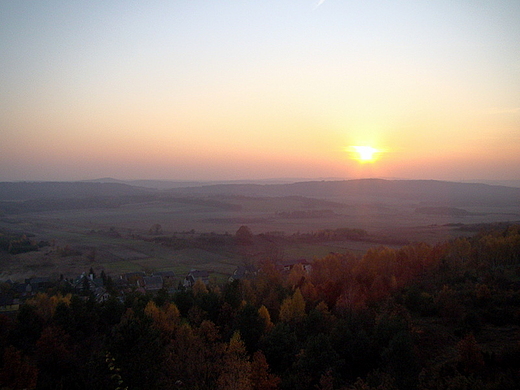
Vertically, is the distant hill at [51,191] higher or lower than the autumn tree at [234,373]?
higher

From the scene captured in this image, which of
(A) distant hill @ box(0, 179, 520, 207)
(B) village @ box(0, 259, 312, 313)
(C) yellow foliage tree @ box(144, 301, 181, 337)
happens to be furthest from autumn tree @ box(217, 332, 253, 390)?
(A) distant hill @ box(0, 179, 520, 207)

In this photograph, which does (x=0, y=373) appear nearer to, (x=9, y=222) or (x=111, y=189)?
(x=9, y=222)

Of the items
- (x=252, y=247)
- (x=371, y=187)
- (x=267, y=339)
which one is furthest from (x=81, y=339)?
(x=371, y=187)

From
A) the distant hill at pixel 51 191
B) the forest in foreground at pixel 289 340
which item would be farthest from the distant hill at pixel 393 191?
the forest in foreground at pixel 289 340

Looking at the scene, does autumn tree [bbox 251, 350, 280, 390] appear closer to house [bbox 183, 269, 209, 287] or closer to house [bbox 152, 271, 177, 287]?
house [bbox 152, 271, 177, 287]

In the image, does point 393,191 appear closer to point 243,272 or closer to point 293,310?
point 243,272

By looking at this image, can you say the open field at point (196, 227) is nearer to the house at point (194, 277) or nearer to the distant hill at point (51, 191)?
the house at point (194, 277)
